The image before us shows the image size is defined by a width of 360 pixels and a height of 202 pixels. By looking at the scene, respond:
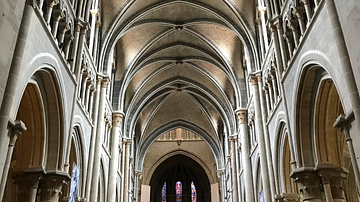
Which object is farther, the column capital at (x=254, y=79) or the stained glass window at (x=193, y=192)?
the stained glass window at (x=193, y=192)

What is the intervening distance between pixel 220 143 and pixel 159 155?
29.4 feet

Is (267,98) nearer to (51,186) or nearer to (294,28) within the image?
(294,28)

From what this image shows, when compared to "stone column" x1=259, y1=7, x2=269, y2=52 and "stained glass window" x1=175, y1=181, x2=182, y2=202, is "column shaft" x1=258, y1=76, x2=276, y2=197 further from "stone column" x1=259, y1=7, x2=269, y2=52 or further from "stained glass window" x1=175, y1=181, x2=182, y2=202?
"stained glass window" x1=175, y1=181, x2=182, y2=202

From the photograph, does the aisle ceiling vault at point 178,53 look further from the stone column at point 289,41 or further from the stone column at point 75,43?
the stone column at point 289,41

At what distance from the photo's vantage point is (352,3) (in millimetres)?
7957

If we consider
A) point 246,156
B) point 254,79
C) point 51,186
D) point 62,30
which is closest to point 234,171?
point 246,156

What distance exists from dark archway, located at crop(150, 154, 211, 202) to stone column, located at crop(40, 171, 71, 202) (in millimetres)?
33362

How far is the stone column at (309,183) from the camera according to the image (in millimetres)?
11898

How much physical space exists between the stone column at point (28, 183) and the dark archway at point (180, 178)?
33829 mm

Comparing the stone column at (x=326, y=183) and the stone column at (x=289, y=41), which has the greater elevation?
the stone column at (x=289, y=41)

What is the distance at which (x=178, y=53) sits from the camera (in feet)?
91.8

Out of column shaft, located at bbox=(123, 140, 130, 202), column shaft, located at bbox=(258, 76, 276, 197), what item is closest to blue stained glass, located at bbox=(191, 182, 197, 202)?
column shaft, located at bbox=(123, 140, 130, 202)

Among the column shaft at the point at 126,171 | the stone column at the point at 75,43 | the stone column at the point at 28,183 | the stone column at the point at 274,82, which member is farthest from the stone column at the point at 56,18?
the column shaft at the point at 126,171

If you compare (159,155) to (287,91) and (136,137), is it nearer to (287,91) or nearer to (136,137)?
(136,137)
